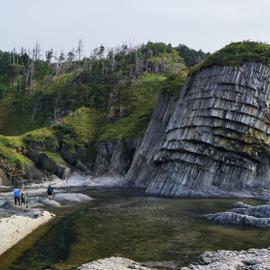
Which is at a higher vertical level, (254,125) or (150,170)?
(254,125)

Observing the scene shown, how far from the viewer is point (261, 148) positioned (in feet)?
297

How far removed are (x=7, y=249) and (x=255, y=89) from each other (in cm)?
A: 6642

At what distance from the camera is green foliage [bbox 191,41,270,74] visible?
98.9 m

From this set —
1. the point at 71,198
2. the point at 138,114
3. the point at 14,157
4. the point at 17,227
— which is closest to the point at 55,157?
the point at 14,157

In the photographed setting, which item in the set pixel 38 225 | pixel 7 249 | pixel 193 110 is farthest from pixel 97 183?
pixel 7 249

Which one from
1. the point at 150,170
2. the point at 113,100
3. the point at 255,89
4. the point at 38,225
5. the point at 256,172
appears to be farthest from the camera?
the point at 113,100

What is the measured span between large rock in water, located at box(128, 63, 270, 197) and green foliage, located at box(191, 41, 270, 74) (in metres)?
1.33

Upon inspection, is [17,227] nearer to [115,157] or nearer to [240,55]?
[240,55]

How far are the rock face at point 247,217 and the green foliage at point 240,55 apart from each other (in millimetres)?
47180

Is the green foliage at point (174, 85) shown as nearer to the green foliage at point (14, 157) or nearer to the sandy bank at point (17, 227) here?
the green foliage at point (14, 157)

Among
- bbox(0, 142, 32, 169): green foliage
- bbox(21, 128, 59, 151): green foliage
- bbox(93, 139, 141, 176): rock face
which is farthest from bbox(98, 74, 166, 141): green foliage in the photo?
bbox(0, 142, 32, 169): green foliage

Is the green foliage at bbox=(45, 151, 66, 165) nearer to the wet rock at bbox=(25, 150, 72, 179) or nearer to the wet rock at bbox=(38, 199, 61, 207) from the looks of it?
the wet rock at bbox=(25, 150, 72, 179)

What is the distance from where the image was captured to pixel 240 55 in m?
101

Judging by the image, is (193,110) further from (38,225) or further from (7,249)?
(7,249)
